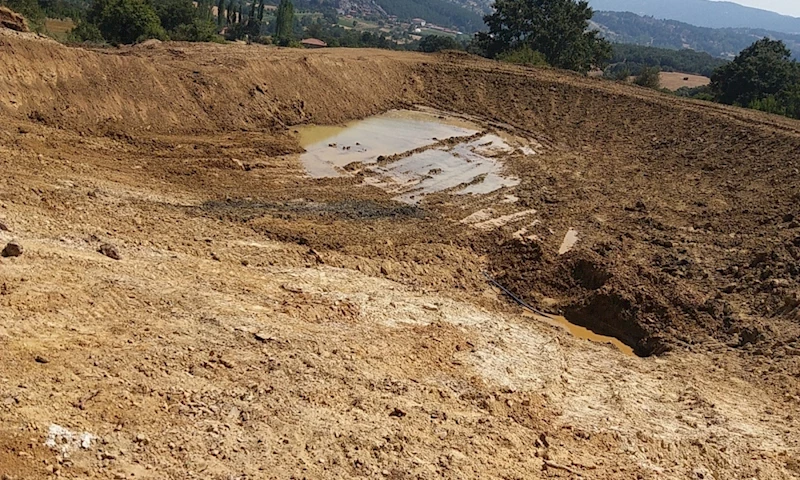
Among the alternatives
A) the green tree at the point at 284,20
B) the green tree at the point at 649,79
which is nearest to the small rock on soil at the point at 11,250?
the green tree at the point at 649,79

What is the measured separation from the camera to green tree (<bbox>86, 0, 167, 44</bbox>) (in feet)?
97.1

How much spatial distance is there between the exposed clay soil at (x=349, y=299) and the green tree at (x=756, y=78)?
10.9m

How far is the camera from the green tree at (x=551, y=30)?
3844cm

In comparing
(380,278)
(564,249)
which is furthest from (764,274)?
(380,278)

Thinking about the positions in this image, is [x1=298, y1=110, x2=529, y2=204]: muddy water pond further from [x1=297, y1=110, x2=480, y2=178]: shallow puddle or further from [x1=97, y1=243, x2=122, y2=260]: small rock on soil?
[x1=97, y1=243, x2=122, y2=260]: small rock on soil

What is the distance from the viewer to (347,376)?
7.45 meters

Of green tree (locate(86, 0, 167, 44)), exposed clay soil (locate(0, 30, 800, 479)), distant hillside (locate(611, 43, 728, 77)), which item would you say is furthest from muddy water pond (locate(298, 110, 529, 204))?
distant hillside (locate(611, 43, 728, 77))

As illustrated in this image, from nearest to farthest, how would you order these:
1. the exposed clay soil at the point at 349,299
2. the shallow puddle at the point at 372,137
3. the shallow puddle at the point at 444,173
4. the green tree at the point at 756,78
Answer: the exposed clay soil at the point at 349,299
the shallow puddle at the point at 444,173
the shallow puddle at the point at 372,137
the green tree at the point at 756,78

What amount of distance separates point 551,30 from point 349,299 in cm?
3384

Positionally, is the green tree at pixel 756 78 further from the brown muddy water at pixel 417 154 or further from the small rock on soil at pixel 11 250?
the small rock on soil at pixel 11 250

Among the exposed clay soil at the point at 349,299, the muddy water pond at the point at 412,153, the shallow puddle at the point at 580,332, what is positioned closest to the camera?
the exposed clay soil at the point at 349,299

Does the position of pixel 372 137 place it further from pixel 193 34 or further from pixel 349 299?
pixel 193 34

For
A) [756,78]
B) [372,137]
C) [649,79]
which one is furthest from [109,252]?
[649,79]

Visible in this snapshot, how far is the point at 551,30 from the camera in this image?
126ft
